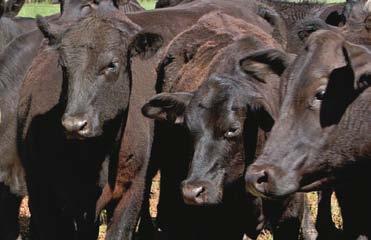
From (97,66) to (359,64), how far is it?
6.99 ft

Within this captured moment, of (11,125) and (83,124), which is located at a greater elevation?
(83,124)

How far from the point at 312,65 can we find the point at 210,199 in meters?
1.06

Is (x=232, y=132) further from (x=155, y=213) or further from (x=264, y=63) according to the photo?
(x=155, y=213)

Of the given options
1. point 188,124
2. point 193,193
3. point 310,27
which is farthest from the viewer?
point 310,27

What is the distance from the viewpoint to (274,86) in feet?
20.8

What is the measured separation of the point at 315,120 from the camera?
5.26 m

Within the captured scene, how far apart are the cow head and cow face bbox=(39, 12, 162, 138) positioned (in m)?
0.65

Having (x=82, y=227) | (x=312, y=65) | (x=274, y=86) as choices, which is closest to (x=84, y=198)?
(x=82, y=227)

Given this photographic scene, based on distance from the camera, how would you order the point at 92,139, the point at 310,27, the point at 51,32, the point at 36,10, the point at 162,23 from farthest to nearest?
the point at 36,10, the point at 162,23, the point at 51,32, the point at 92,139, the point at 310,27

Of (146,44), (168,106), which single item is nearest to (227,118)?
(168,106)

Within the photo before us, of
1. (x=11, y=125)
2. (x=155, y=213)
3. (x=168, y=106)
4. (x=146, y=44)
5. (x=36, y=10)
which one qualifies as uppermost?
(x=146, y=44)

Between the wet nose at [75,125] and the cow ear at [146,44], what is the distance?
0.81 meters

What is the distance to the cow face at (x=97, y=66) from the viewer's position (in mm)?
6512

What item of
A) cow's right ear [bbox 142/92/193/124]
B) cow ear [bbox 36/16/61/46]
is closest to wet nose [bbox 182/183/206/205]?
cow's right ear [bbox 142/92/193/124]
